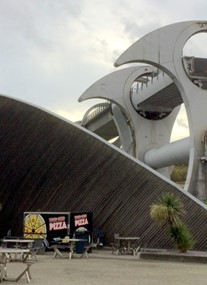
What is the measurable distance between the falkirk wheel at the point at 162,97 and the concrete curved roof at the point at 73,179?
15.9 meters

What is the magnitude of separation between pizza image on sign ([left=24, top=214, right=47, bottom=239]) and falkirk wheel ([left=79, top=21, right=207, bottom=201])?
18.2 meters

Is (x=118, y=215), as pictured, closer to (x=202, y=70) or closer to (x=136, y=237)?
(x=136, y=237)

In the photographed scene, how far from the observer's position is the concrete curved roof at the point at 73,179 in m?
23.6

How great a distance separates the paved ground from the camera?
13.0 m

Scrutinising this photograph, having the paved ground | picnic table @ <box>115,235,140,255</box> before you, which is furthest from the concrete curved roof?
the paved ground

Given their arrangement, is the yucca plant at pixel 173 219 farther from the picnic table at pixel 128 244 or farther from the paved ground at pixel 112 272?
the picnic table at pixel 128 244

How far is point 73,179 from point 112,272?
11.2 metres

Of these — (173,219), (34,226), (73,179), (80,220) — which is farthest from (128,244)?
(73,179)

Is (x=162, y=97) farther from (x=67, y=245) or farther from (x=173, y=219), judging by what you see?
(x=173, y=219)

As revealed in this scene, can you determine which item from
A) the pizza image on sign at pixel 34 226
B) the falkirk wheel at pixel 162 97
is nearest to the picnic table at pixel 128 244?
the pizza image on sign at pixel 34 226

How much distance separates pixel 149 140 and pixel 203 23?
61.4 feet

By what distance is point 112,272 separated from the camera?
1511 cm

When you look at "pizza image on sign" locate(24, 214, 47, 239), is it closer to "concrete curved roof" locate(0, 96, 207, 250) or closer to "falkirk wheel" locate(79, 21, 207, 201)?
"concrete curved roof" locate(0, 96, 207, 250)

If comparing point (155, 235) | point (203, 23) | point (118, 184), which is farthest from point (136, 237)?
point (203, 23)
